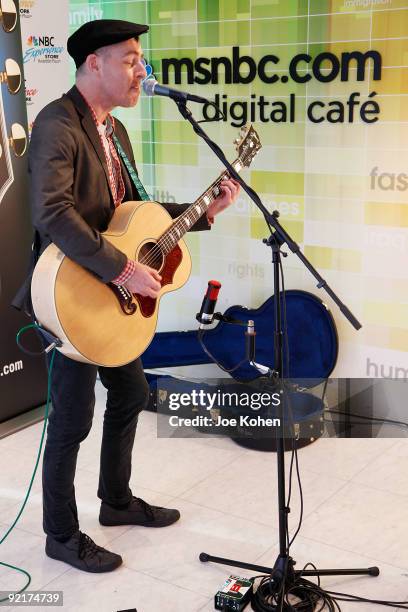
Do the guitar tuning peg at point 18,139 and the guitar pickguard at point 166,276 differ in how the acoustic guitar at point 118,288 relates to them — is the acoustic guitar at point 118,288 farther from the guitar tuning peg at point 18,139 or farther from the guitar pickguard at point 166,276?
the guitar tuning peg at point 18,139

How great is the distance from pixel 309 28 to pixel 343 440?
5.95ft

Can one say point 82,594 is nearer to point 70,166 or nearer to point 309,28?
point 70,166

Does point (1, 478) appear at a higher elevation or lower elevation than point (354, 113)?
lower

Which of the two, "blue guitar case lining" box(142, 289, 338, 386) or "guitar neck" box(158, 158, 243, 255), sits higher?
"guitar neck" box(158, 158, 243, 255)

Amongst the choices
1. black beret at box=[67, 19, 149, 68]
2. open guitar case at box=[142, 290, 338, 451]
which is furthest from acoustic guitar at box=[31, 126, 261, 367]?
open guitar case at box=[142, 290, 338, 451]

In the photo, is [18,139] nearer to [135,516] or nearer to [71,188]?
[71,188]

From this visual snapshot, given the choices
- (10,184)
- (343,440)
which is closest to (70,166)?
(10,184)

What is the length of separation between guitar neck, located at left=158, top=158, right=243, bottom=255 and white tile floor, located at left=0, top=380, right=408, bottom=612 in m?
1.01

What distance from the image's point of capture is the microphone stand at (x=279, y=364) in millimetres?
2250

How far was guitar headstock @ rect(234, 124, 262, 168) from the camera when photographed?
276cm

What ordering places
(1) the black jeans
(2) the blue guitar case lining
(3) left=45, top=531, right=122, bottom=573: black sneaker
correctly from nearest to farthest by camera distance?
(1) the black jeans < (3) left=45, top=531, right=122, bottom=573: black sneaker < (2) the blue guitar case lining

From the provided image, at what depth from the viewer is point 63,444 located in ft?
8.62

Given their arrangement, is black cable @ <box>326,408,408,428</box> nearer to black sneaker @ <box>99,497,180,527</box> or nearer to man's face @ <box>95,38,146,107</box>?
black sneaker @ <box>99,497,180,527</box>

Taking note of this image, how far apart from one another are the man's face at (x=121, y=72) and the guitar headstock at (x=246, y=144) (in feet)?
1.32
